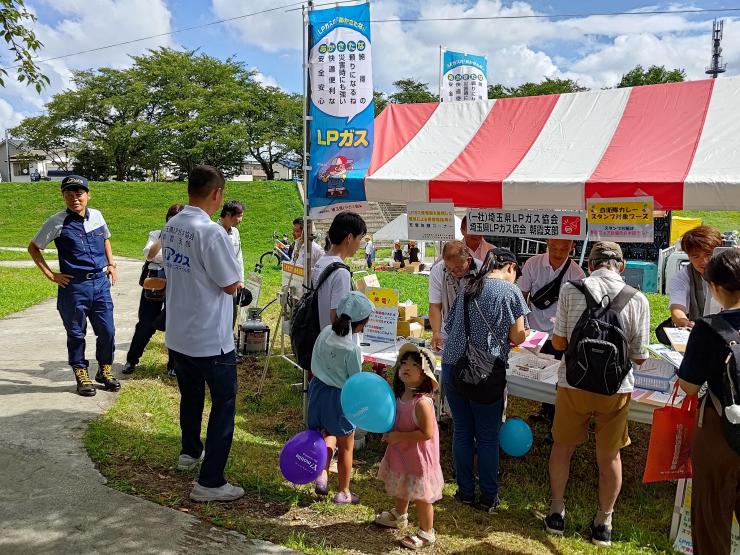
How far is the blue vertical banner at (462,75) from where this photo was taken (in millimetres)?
9977

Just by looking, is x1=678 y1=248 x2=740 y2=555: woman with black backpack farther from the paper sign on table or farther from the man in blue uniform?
the man in blue uniform

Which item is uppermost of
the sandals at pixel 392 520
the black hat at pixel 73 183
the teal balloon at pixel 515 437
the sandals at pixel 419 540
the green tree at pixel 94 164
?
the green tree at pixel 94 164

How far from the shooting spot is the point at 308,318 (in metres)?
3.51

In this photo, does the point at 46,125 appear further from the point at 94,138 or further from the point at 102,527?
the point at 102,527

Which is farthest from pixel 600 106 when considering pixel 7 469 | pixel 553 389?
pixel 7 469

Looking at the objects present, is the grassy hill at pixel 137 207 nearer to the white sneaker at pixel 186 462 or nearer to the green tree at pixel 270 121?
the green tree at pixel 270 121

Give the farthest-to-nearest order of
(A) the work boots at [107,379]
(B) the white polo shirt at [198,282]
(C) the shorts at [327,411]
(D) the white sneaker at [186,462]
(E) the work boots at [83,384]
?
1. (A) the work boots at [107,379]
2. (E) the work boots at [83,384]
3. (D) the white sneaker at [186,462]
4. (C) the shorts at [327,411]
5. (B) the white polo shirt at [198,282]


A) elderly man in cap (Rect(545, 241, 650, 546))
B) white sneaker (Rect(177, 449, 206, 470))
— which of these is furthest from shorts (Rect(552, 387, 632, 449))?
white sneaker (Rect(177, 449, 206, 470))

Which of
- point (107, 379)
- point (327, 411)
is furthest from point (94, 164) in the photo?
point (327, 411)

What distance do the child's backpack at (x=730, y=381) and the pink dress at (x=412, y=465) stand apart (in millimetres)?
1275

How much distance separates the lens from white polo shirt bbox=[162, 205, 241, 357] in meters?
3.01

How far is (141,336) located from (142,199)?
2435 cm

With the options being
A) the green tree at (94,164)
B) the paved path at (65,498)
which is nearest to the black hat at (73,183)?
the paved path at (65,498)

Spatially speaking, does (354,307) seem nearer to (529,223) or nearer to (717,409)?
(717,409)
